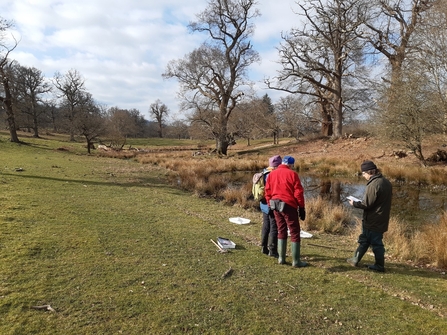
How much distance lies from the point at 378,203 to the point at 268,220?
6.68 feet

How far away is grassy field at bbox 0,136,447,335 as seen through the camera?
364 centimetres

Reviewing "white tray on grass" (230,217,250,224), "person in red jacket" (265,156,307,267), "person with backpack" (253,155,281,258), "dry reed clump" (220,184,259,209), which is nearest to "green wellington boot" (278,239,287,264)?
"person in red jacket" (265,156,307,267)

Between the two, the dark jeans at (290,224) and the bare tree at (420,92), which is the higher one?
the bare tree at (420,92)

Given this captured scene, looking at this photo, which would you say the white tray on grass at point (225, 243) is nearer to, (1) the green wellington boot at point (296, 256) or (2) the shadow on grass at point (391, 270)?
(1) the green wellington boot at point (296, 256)

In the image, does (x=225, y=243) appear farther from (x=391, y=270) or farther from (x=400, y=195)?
(x=400, y=195)

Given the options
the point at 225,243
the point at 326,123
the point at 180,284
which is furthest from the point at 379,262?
the point at 326,123

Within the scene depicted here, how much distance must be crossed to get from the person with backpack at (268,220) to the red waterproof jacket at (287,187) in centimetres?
44

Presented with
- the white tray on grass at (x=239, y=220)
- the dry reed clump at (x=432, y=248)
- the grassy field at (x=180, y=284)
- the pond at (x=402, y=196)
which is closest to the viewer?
the grassy field at (x=180, y=284)

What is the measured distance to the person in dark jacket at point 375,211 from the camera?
5379 mm

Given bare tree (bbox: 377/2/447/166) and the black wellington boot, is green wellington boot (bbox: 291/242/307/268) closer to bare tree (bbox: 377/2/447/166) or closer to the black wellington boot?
the black wellington boot

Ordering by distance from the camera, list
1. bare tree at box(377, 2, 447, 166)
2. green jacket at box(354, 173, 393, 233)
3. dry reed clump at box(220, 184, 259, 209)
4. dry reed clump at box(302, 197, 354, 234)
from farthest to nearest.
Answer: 1. bare tree at box(377, 2, 447, 166)
2. dry reed clump at box(220, 184, 259, 209)
3. dry reed clump at box(302, 197, 354, 234)
4. green jacket at box(354, 173, 393, 233)

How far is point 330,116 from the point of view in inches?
1441

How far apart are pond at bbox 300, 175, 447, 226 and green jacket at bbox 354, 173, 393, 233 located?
5.81 meters

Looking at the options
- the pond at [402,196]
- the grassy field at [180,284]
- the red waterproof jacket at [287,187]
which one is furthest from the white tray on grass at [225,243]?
the pond at [402,196]
